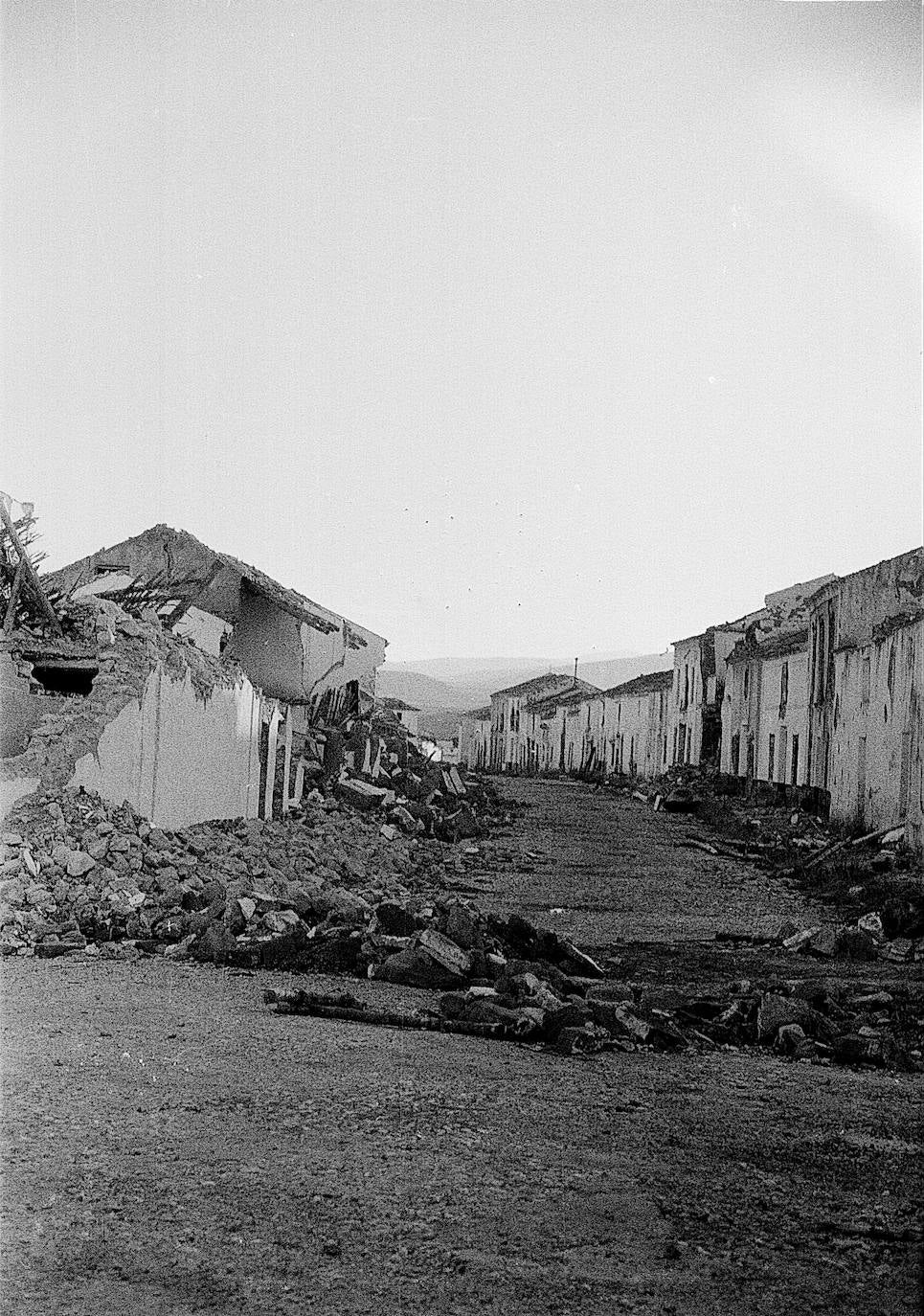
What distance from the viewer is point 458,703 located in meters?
142

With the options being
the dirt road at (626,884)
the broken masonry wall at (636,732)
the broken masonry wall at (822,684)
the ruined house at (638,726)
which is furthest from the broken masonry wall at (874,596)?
the broken masonry wall at (636,732)

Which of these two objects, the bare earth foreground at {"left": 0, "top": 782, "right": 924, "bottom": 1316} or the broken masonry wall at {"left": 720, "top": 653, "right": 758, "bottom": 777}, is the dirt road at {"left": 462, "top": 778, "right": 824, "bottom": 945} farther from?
the broken masonry wall at {"left": 720, "top": 653, "right": 758, "bottom": 777}

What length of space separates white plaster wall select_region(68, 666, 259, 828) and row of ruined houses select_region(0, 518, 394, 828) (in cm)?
2

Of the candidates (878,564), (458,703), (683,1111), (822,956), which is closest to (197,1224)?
(683,1111)

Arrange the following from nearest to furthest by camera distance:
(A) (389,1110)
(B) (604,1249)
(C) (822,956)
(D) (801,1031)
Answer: (B) (604,1249) < (A) (389,1110) < (D) (801,1031) < (C) (822,956)

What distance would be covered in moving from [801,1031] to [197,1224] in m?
4.37

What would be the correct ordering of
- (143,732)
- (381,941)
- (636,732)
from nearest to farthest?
1. (381,941)
2. (143,732)
3. (636,732)

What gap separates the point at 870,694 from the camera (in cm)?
2156

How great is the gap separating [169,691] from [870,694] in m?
13.1

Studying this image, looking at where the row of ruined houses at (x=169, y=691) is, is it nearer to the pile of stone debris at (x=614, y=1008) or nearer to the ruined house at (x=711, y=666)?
the pile of stone debris at (x=614, y=1008)

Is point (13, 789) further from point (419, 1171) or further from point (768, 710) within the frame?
point (768, 710)

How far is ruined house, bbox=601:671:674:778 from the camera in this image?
51.0m

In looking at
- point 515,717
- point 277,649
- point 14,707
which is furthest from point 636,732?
point 14,707

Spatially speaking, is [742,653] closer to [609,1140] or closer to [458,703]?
[609,1140]
